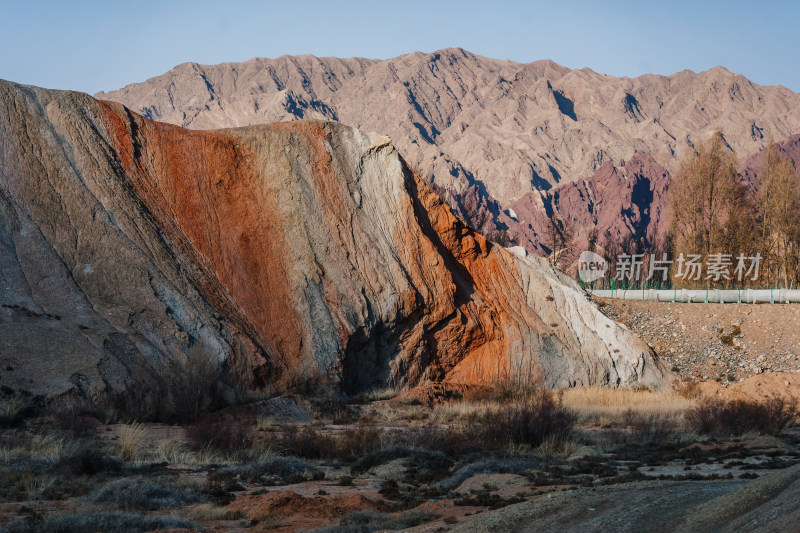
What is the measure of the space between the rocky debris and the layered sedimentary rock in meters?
4.22

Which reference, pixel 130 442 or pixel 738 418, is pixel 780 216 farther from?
pixel 130 442

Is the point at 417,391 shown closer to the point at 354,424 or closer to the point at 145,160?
the point at 354,424

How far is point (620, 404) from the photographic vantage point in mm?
25906

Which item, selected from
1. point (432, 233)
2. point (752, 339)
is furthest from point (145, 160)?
point (752, 339)

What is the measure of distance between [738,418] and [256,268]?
582 inches

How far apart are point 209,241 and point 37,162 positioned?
561cm

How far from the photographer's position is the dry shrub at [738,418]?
19500 mm

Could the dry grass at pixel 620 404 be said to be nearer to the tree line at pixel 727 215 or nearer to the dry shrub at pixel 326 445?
the dry shrub at pixel 326 445

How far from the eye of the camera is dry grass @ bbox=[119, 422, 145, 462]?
13617 millimetres

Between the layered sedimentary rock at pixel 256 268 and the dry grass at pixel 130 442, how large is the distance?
10.8ft

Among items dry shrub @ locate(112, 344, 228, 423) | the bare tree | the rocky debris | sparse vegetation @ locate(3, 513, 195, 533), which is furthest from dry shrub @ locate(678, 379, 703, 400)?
the bare tree

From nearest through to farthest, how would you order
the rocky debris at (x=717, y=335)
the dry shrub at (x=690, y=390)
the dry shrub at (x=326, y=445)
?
1. the dry shrub at (x=326, y=445)
2. the dry shrub at (x=690, y=390)
3. the rocky debris at (x=717, y=335)

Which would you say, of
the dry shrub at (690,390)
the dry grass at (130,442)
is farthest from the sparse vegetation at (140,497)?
the dry shrub at (690,390)

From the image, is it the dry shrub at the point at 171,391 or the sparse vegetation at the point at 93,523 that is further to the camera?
the dry shrub at the point at 171,391
